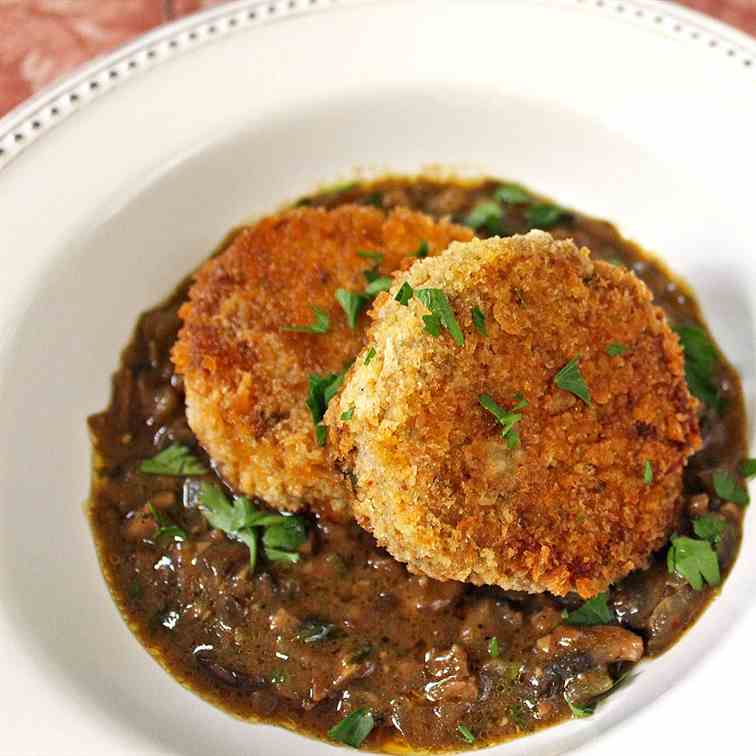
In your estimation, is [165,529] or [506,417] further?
[165,529]

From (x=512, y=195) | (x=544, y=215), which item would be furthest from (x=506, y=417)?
(x=512, y=195)

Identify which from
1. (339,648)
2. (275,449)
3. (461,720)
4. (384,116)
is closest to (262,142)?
(384,116)

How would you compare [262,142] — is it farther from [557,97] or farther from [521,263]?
[521,263]

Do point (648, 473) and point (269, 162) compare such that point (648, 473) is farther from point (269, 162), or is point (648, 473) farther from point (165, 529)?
point (269, 162)

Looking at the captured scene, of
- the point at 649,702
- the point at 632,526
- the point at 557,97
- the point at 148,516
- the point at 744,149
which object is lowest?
the point at 649,702

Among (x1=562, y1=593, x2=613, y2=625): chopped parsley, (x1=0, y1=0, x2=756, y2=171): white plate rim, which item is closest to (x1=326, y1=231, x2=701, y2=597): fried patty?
(x1=562, y1=593, x2=613, y2=625): chopped parsley
